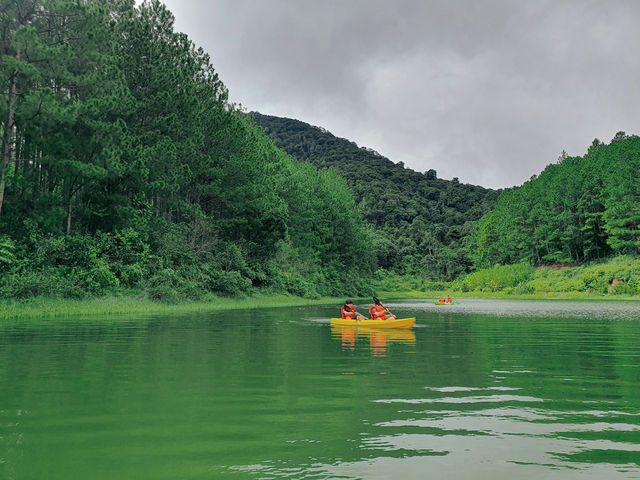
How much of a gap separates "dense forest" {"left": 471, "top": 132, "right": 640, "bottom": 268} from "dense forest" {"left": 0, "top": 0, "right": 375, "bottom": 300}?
148 feet

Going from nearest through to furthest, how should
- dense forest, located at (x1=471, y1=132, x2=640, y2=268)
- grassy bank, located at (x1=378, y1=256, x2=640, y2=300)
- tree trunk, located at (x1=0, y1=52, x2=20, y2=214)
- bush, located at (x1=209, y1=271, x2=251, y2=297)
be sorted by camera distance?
tree trunk, located at (x1=0, y1=52, x2=20, y2=214), bush, located at (x1=209, y1=271, x2=251, y2=297), grassy bank, located at (x1=378, y1=256, x2=640, y2=300), dense forest, located at (x1=471, y1=132, x2=640, y2=268)

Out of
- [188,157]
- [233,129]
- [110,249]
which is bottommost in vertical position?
[110,249]

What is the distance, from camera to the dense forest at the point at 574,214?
6819 cm

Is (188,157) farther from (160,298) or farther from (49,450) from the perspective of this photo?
(49,450)

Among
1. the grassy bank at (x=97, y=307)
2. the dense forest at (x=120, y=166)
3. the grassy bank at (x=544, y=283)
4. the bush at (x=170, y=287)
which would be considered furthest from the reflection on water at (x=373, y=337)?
the grassy bank at (x=544, y=283)

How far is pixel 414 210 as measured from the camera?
437ft

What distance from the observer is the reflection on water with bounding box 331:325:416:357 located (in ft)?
50.1

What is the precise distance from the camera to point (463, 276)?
4038 inches

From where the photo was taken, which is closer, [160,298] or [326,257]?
[160,298]

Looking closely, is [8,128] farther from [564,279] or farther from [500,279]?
[500,279]

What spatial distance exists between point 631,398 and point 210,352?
30.3 ft

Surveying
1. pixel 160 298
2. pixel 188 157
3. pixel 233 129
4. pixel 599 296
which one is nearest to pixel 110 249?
pixel 160 298

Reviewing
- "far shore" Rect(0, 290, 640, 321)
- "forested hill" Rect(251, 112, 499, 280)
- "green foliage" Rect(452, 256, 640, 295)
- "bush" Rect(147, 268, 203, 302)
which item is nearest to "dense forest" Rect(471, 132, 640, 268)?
"green foliage" Rect(452, 256, 640, 295)

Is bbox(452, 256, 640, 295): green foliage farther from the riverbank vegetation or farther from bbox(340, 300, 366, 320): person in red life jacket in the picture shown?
bbox(340, 300, 366, 320): person in red life jacket
